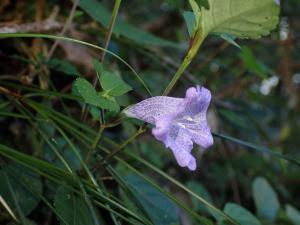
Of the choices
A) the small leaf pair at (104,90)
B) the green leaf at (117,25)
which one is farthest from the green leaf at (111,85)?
the green leaf at (117,25)

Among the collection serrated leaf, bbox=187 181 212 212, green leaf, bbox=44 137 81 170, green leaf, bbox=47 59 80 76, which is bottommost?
serrated leaf, bbox=187 181 212 212

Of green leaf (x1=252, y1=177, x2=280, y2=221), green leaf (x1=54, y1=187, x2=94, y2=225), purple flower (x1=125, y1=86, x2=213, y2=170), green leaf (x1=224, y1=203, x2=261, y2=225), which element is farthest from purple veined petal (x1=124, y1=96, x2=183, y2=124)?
green leaf (x1=252, y1=177, x2=280, y2=221)

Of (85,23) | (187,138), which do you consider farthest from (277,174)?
(187,138)

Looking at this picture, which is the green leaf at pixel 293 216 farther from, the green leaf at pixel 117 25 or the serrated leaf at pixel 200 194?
the green leaf at pixel 117 25

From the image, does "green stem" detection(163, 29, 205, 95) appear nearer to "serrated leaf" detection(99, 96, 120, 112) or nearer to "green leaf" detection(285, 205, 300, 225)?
"serrated leaf" detection(99, 96, 120, 112)

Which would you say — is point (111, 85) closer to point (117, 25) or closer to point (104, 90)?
point (104, 90)

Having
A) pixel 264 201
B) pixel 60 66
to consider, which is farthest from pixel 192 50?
pixel 264 201
